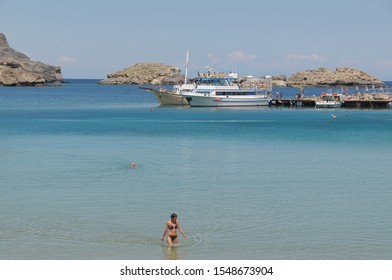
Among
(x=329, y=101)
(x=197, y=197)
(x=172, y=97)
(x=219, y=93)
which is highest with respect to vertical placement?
(x=219, y=93)

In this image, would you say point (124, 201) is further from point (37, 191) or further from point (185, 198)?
point (37, 191)

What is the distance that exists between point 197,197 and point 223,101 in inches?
3485

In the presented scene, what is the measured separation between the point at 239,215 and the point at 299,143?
3312 centimetres

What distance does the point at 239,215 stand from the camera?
29.8 meters

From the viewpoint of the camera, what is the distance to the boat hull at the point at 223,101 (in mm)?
121688

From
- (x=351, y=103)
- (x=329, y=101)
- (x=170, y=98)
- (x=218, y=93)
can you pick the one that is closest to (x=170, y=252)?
(x=218, y=93)

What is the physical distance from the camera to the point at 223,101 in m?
122

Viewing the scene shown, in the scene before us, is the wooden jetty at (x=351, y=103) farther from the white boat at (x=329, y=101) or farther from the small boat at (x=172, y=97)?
the small boat at (x=172, y=97)

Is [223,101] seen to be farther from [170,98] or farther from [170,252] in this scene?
[170,252]

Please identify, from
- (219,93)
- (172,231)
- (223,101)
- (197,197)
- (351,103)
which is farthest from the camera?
(351,103)

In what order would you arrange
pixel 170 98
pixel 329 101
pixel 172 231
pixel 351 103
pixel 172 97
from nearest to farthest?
pixel 172 231 → pixel 329 101 → pixel 172 97 → pixel 351 103 → pixel 170 98

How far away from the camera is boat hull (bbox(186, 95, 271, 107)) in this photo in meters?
122

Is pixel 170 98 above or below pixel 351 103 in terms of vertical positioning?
below

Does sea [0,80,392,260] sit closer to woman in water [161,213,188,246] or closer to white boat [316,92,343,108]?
woman in water [161,213,188,246]
